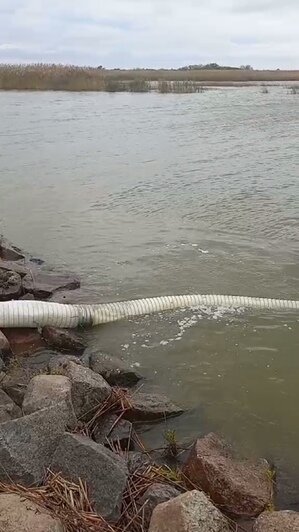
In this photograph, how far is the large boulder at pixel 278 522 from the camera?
333cm

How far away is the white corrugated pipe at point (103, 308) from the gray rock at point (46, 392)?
1.80 m

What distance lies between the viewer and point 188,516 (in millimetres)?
3180

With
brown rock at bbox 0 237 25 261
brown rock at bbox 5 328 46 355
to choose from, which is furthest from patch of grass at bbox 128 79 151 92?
brown rock at bbox 5 328 46 355

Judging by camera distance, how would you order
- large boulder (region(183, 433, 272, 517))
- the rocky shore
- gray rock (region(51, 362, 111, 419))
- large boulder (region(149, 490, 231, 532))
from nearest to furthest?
large boulder (region(149, 490, 231, 532)), the rocky shore, large boulder (region(183, 433, 272, 517)), gray rock (region(51, 362, 111, 419))

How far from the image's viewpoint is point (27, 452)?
367 centimetres

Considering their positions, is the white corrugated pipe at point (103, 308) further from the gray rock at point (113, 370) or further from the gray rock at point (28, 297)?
the gray rock at point (113, 370)

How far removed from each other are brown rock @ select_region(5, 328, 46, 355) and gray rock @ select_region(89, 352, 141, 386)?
795 millimetres

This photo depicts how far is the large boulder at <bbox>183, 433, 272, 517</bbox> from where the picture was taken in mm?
3998

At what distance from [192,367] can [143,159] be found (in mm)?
12484

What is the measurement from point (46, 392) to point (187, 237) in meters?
5.96

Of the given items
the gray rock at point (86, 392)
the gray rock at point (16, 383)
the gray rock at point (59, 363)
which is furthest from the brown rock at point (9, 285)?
the gray rock at point (86, 392)

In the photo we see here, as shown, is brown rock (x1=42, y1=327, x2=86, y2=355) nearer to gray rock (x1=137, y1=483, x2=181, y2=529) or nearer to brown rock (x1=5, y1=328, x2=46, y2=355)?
brown rock (x1=5, y1=328, x2=46, y2=355)

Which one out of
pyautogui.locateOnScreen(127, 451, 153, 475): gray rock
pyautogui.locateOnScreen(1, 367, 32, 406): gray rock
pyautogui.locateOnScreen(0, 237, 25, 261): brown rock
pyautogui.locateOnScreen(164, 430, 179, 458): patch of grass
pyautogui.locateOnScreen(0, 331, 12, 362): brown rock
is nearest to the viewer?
pyautogui.locateOnScreen(127, 451, 153, 475): gray rock

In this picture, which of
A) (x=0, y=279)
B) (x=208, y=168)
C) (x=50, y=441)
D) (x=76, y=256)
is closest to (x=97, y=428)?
(x=50, y=441)
